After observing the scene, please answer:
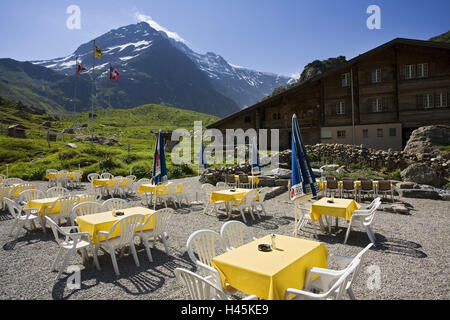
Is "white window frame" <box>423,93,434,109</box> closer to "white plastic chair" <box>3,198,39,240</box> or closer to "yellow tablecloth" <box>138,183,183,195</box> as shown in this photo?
"yellow tablecloth" <box>138,183,183,195</box>

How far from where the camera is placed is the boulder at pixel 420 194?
10695 millimetres

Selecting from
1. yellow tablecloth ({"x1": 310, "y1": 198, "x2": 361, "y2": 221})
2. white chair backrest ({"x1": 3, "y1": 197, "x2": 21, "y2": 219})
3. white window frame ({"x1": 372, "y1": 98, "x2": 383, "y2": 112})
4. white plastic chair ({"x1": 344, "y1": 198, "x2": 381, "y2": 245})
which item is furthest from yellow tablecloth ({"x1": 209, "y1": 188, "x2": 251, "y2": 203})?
white window frame ({"x1": 372, "y1": 98, "x2": 383, "y2": 112})

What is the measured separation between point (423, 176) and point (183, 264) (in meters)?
13.3

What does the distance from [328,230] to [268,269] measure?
4.77 metres

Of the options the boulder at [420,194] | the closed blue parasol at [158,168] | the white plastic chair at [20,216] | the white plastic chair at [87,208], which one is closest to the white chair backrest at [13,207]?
the white plastic chair at [20,216]

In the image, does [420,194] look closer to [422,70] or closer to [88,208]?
[88,208]

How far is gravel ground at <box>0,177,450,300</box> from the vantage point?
3.77 metres

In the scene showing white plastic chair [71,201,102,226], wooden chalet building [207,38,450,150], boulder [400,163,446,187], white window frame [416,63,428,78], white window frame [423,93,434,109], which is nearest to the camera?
white plastic chair [71,201,102,226]

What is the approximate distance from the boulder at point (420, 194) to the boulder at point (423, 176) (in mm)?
2379

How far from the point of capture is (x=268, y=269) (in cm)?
265

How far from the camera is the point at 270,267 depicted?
106 inches

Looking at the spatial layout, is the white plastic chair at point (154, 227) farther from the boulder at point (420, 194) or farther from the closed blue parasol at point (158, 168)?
the boulder at point (420, 194)

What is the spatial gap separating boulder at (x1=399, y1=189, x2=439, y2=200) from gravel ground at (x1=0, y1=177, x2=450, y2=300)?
3.18 metres
